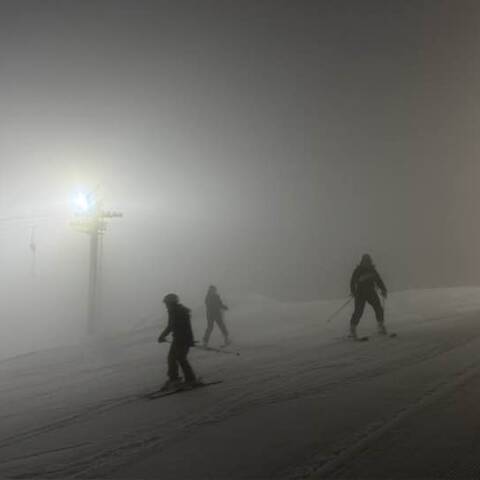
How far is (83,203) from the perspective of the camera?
37469mm

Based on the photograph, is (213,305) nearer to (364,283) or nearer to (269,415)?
(364,283)

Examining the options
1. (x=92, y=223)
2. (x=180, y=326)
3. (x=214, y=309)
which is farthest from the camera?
(x=92, y=223)

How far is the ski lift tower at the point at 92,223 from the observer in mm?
34375

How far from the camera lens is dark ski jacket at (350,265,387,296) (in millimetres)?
14281

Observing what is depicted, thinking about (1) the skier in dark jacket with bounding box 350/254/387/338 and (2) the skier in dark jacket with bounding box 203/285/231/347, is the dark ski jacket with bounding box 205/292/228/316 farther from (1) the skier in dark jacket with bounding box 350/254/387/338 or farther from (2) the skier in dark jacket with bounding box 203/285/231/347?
(1) the skier in dark jacket with bounding box 350/254/387/338

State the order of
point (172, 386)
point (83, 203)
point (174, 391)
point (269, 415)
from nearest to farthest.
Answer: point (269, 415)
point (174, 391)
point (172, 386)
point (83, 203)

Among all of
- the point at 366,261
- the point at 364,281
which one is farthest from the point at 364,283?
the point at 366,261

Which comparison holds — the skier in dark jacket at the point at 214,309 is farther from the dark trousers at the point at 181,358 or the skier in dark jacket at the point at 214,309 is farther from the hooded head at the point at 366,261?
the dark trousers at the point at 181,358

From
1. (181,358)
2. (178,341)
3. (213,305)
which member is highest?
(213,305)

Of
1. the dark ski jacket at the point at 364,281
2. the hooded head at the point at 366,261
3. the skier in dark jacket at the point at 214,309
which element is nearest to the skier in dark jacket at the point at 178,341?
the dark ski jacket at the point at 364,281

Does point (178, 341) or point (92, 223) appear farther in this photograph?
point (92, 223)

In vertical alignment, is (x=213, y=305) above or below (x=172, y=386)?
above

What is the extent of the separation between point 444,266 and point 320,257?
2607cm

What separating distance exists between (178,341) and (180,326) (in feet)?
0.85
